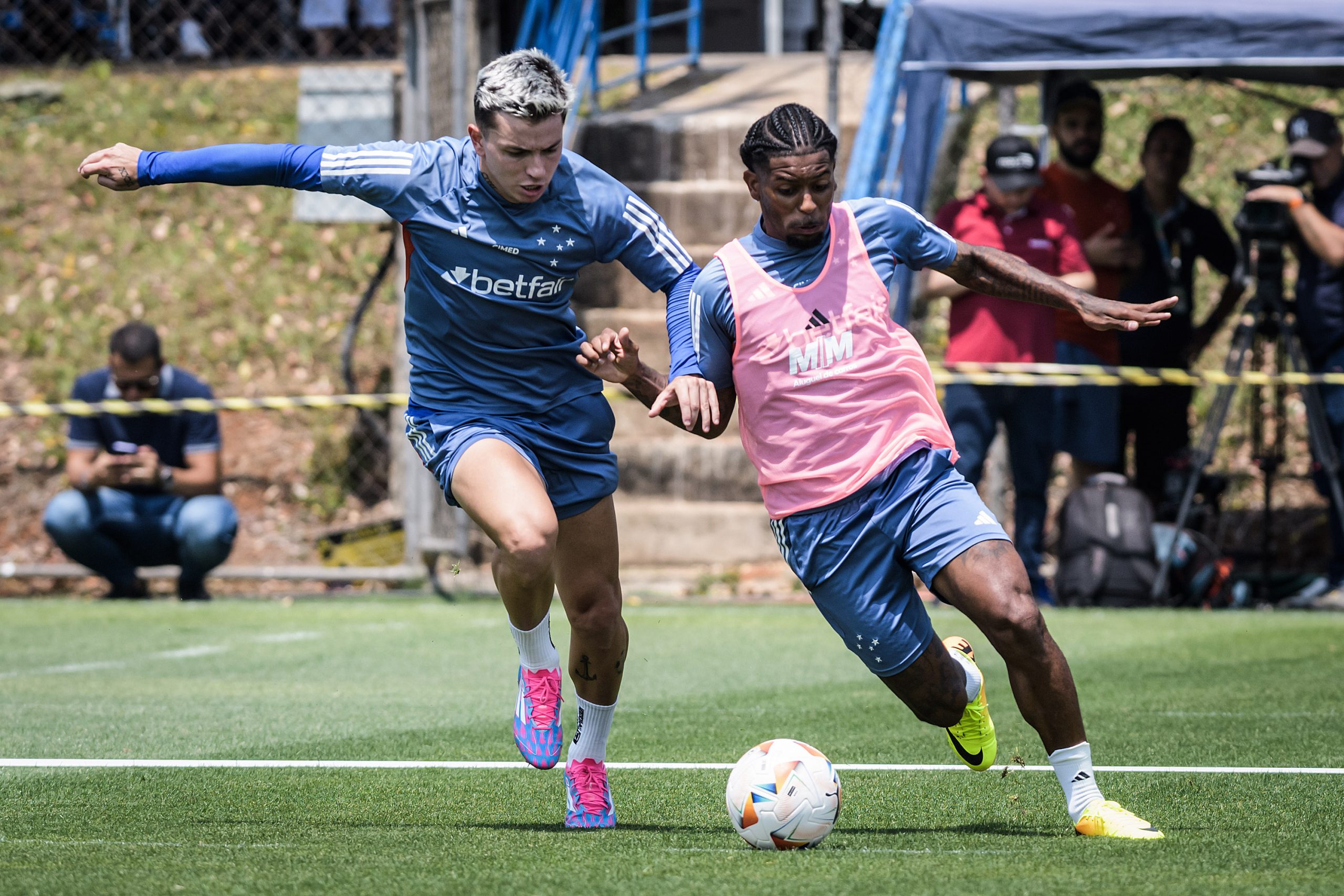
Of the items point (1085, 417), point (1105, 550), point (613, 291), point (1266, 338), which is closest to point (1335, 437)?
point (1266, 338)

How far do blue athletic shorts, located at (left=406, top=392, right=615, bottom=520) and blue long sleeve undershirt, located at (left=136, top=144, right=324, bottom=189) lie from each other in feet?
2.66

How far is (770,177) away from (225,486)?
33.0ft

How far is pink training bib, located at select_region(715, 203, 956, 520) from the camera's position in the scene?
4781 mm

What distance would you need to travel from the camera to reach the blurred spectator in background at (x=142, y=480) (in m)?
11.1

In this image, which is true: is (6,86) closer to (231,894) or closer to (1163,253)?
(1163,253)

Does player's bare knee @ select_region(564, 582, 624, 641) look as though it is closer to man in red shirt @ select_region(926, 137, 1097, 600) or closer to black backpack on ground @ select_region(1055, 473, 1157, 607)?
man in red shirt @ select_region(926, 137, 1097, 600)

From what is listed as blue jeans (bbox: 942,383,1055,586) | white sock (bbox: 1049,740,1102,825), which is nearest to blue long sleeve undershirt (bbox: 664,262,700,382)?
white sock (bbox: 1049,740,1102,825)

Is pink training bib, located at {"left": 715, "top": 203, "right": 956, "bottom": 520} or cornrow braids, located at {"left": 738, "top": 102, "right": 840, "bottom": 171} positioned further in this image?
pink training bib, located at {"left": 715, "top": 203, "right": 956, "bottom": 520}

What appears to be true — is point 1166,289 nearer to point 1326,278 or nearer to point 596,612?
point 1326,278

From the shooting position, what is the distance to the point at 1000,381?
1013 centimetres

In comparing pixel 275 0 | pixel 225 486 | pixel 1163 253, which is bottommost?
pixel 225 486

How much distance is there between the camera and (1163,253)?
11180 millimetres

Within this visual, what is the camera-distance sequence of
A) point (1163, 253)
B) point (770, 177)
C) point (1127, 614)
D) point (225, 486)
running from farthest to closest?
point (225, 486)
point (1163, 253)
point (1127, 614)
point (770, 177)

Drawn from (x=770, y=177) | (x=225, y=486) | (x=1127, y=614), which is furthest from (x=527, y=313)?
(x=225, y=486)
